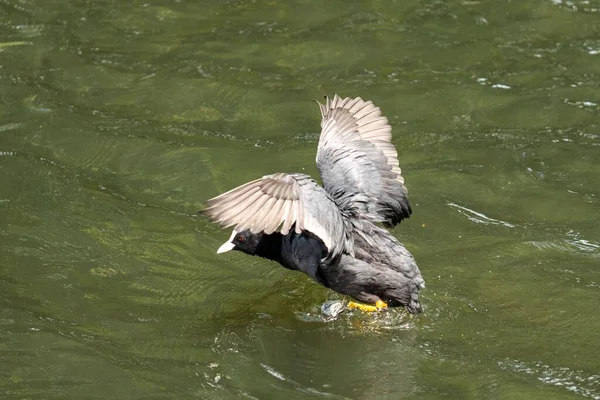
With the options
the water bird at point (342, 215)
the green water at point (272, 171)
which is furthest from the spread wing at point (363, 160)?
the green water at point (272, 171)

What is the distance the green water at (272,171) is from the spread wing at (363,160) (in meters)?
0.54

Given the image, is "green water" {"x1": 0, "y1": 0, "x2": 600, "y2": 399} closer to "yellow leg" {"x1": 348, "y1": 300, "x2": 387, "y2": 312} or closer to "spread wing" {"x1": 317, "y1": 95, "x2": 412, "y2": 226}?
"yellow leg" {"x1": 348, "y1": 300, "x2": 387, "y2": 312}

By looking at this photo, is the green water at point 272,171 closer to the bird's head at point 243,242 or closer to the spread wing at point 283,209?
the bird's head at point 243,242

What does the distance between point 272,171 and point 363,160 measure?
1323mm

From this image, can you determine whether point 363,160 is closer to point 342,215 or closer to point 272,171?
point 342,215

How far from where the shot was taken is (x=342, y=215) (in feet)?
21.0

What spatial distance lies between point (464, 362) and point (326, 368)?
→ 78 cm

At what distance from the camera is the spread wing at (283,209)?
5.50 meters

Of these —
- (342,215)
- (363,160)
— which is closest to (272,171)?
(363,160)

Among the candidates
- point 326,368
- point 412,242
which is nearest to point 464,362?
point 326,368

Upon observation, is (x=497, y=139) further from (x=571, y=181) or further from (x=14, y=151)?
(x=14, y=151)

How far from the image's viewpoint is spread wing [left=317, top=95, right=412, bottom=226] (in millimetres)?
6781

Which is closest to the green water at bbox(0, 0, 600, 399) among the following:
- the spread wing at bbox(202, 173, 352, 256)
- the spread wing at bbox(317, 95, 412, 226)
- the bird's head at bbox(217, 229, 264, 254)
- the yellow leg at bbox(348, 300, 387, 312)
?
the yellow leg at bbox(348, 300, 387, 312)

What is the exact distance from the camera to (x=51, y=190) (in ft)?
25.5
